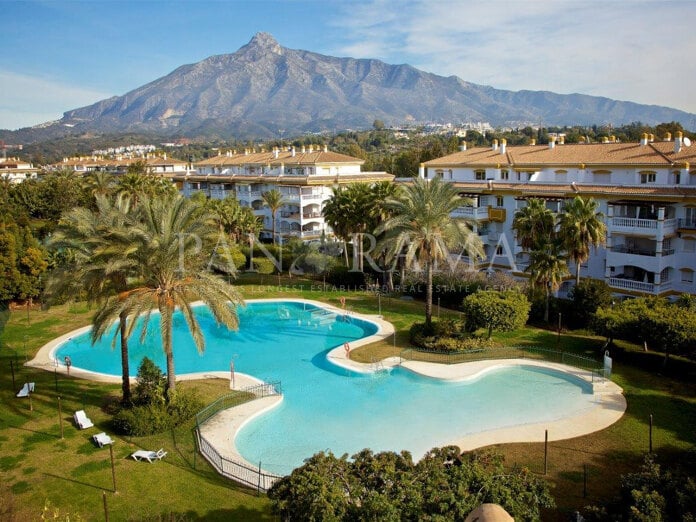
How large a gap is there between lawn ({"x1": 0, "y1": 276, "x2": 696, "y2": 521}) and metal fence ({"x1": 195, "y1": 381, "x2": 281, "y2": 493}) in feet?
1.07

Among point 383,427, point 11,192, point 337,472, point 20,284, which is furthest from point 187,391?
point 11,192

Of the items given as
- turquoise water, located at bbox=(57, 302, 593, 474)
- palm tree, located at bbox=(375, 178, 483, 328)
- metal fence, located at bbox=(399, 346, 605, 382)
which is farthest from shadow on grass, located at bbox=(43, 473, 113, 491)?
palm tree, located at bbox=(375, 178, 483, 328)

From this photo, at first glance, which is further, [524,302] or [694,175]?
[694,175]

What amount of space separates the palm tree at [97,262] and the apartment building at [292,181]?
29021 mm

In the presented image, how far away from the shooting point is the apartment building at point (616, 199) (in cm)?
3331

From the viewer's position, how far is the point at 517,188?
135 ft

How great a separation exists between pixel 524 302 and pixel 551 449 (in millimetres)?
11433

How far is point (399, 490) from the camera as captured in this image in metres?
11.6

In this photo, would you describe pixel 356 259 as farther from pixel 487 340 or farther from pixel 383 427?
pixel 383 427

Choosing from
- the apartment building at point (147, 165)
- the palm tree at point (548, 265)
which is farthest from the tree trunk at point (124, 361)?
the apartment building at point (147, 165)

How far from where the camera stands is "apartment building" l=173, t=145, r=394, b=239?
2199 inches

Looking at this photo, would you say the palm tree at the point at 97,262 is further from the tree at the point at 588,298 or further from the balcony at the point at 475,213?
the balcony at the point at 475,213

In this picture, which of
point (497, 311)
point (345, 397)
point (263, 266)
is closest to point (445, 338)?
point (497, 311)

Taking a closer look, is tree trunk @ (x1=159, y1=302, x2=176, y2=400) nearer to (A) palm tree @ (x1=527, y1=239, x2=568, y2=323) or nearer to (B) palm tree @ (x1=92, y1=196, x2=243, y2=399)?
(B) palm tree @ (x1=92, y1=196, x2=243, y2=399)
